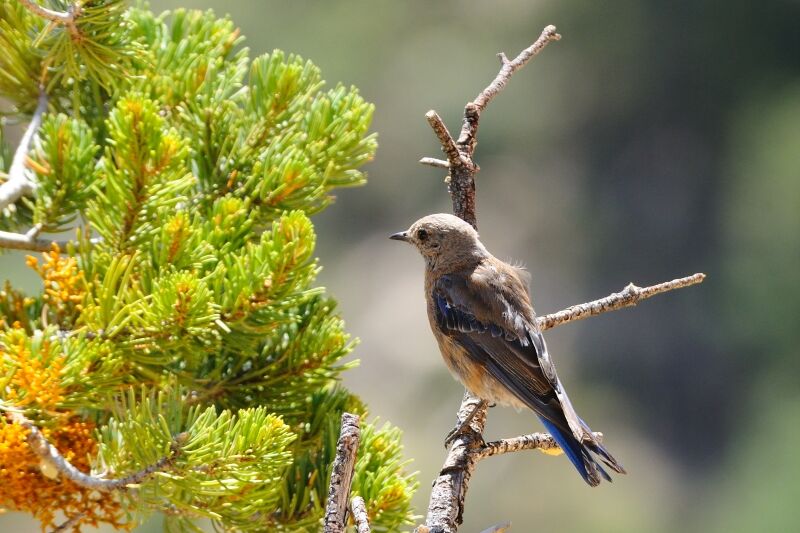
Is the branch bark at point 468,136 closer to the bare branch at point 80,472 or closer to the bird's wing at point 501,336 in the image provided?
the bird's wing at point 501,336

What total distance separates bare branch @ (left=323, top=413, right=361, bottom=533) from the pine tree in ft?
0.81

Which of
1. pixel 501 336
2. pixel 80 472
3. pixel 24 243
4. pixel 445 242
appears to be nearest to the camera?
pixel 80 472

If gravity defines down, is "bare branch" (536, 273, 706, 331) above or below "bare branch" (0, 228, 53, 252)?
above

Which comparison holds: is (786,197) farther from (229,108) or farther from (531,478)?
(229,108)

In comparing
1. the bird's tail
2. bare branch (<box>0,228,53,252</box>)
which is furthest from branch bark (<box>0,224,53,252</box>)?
the bird's tail

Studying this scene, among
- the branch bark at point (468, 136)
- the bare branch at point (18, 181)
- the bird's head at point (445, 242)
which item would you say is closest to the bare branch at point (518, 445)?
the branch bark at point (468, 136)

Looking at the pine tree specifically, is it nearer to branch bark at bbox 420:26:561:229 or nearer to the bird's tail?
branch bark at bbox 420:26:561:229


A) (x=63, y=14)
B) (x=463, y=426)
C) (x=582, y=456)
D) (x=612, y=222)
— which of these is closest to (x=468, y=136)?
(x=463, y=426)

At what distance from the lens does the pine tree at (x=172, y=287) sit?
1.60 metres

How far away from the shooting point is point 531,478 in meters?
14.1

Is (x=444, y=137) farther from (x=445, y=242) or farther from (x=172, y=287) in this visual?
(x=445, y=242)

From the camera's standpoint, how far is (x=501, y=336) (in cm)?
310

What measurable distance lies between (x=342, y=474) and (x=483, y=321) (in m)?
1.81

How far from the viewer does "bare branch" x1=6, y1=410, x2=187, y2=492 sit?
59.9 inches
